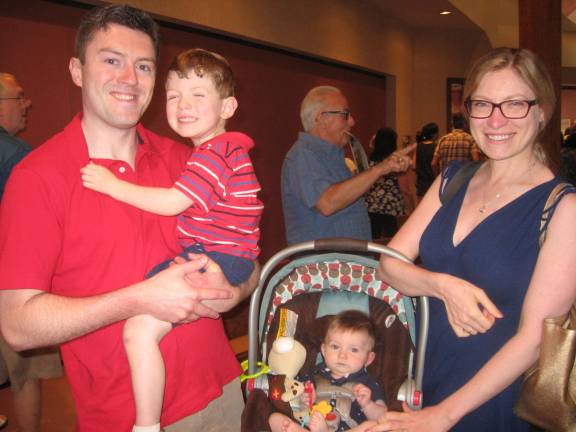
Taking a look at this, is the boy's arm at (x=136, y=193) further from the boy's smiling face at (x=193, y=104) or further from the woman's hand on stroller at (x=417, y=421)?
the woman's hand on stroller at (x=417, y=421)

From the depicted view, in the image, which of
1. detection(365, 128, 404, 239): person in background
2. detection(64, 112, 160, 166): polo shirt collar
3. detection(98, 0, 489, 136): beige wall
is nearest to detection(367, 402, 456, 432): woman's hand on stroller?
detection(64, 112, 160, 166): polo shirt collar

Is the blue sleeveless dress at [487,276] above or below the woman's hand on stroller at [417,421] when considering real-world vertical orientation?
above

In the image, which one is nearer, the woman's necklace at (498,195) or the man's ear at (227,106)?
the woman's necklace at (498,195)

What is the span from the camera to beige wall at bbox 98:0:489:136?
5145mm

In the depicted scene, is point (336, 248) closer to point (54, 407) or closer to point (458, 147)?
point (54, 407)

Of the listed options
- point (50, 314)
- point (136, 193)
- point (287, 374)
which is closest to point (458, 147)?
point (287, 374)

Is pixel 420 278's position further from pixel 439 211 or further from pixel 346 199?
pixel 346 199

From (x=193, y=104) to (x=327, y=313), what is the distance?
908mm

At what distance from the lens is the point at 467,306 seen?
1.52 meters

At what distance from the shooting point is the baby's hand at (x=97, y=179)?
1.46 metres

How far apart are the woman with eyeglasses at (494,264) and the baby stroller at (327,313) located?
0.28ft

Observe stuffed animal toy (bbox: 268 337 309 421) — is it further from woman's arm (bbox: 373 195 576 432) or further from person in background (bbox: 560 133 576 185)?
person in background (bbox: 560 133 576 185)

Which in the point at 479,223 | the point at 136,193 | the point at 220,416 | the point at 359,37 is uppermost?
the point at 359,37

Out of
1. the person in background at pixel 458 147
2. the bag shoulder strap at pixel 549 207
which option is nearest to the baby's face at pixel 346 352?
the bag shoulder strap at pixel 549 207
